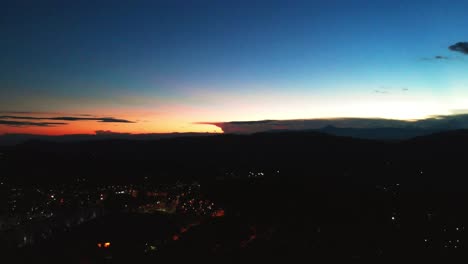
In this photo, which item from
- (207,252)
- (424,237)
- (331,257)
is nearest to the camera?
(331,257)

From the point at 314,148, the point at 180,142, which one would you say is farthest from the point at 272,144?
the point at 180,142

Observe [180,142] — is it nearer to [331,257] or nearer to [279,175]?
[279,175]

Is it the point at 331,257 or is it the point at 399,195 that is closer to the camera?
the point at 331,257

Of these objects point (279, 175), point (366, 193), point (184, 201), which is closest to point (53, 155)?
point (184, 201)

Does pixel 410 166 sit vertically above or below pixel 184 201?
above

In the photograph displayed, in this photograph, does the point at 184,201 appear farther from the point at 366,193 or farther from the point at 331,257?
the point at 331,257

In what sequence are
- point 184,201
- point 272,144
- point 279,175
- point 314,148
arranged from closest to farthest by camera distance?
point 184,201 < point 279,175 < point 314,148 < point 272,144
